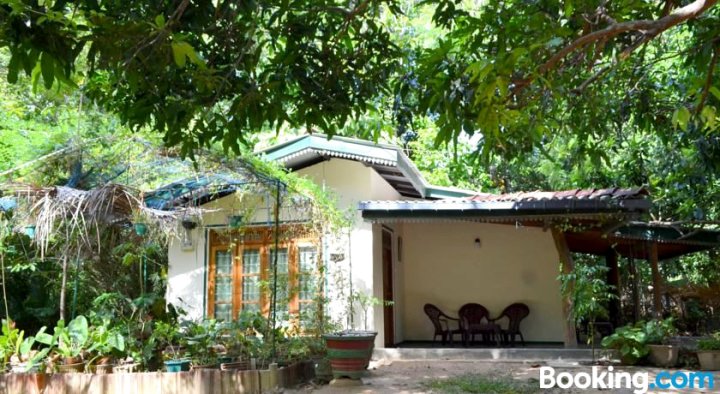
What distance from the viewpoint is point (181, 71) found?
4234 millimetres

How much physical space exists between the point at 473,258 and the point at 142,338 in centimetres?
672

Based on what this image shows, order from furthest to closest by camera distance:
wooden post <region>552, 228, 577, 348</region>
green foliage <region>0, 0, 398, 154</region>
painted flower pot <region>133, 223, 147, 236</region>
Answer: wooden post <region>552, 228, 577, 348</region> < painted flower pot <region>133, 223, 147, 236</region> < green foliage <region>0, 0, 398, 154</region>

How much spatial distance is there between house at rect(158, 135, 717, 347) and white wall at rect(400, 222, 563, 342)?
0.02 m

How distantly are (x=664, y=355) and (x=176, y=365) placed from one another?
22.4 ft

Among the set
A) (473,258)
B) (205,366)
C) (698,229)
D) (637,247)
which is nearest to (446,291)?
(473,258)

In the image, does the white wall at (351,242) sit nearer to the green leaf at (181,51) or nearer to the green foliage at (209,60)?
the green foliage at (209,60)

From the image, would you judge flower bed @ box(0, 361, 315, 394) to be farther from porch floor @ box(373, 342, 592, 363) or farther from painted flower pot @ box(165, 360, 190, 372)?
porch floor @ box(373, 342, 592, 363)

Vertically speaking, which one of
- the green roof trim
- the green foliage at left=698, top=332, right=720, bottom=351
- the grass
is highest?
the green roof trim

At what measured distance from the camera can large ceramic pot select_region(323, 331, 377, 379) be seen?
754 centimetres

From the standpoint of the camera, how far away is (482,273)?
12188 millimetres

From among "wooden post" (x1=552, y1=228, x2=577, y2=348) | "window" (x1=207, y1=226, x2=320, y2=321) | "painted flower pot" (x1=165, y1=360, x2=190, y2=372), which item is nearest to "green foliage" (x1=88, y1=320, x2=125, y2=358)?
"painted flower pot" (x1=165, y1=360, x2=190, y2=372)

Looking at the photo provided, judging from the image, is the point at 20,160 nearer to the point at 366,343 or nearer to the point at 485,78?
the point at 366,343

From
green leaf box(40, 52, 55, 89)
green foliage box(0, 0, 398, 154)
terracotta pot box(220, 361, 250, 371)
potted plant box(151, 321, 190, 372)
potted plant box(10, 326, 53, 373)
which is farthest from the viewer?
potted plant box(151, 321, 190, 372)

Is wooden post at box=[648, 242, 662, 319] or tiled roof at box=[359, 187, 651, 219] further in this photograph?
wooden post at box=[648, 242, 662, 319]
